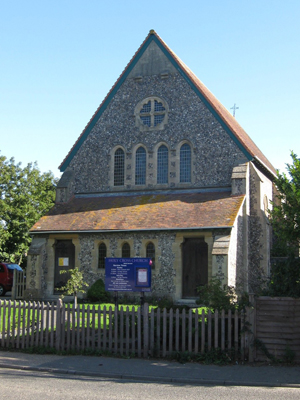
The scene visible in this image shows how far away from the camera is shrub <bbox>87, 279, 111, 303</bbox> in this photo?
73.0ft

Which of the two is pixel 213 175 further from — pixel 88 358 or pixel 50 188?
pixel 50 188

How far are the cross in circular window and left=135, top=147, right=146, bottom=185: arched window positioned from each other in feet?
4.70

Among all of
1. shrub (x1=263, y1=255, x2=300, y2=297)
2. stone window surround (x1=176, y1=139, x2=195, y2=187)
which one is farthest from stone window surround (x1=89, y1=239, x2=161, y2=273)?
shrub (x1=263, y1=255, x2=300, y2=297)

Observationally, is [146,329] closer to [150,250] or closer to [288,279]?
[288,279]

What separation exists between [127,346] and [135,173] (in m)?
14.7

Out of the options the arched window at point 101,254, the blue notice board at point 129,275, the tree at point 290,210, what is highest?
the tree at point 290,210

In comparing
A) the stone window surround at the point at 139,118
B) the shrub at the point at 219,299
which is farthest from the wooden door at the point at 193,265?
the shrub at the point at 219,299

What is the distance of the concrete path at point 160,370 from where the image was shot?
10016mm

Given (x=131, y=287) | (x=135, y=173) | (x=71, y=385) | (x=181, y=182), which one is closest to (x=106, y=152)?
(x=135, y=173)

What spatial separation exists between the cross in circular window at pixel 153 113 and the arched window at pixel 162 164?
4.49ft

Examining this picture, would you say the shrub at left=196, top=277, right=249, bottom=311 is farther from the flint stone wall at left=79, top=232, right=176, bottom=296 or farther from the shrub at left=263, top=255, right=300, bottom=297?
the flint stone wall at left=79, top=232, right=176, bottom=296

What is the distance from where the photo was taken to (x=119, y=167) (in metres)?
26.6

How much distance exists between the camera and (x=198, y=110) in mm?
25172

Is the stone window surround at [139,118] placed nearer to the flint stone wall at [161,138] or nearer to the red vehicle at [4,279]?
the flint stone wall at [161,138]
